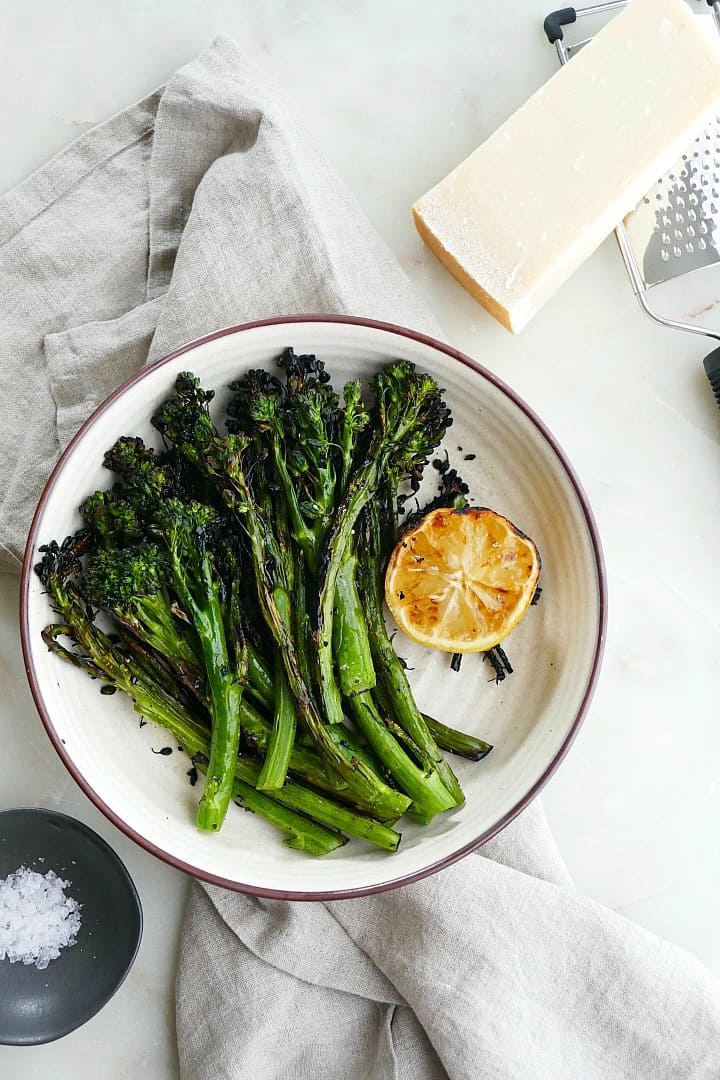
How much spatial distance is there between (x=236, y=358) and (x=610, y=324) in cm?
118

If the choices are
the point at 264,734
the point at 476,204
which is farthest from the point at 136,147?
the point at 264,734

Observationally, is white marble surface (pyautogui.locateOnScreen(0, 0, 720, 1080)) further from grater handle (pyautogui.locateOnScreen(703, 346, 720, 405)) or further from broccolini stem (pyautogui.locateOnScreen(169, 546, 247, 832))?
broccolini stem (pyautogui.locateOnScreen(169, 546, 247, 832))

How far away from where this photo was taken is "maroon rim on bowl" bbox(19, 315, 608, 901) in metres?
2.15

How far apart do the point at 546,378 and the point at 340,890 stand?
1.57 meters

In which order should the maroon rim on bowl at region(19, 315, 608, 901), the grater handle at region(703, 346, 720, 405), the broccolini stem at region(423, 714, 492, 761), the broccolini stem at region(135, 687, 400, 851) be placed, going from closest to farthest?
the maroon rim on bowl at region(19, 315, 608, 901) → the broccolini stem at region(135, 687, 400, 851) → the broccolini stem at region(423, 714, 492, 761) → the grater handle at region(703, 346, 720, 405)

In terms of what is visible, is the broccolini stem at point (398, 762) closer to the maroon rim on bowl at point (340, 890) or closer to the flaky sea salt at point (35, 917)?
the maroon rim on bowl at point (340, 890)

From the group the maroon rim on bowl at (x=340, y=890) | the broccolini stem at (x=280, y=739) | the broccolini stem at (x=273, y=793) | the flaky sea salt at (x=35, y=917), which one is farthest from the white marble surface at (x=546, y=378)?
the broccolini stem at (x=280, y=739)

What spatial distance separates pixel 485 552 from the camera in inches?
90.3

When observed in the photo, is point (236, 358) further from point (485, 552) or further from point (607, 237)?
point (607, 237)

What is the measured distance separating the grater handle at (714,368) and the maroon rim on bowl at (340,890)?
670 mm

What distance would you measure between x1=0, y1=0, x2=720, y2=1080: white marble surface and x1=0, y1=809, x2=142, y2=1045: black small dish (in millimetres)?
113

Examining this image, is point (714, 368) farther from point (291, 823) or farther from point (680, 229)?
point (291, 823)

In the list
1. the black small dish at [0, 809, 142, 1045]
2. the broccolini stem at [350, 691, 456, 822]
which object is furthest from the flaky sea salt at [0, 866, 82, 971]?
the broccolini stem at [350, 691, 456, 822]

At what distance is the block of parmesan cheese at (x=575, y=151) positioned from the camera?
244cm
